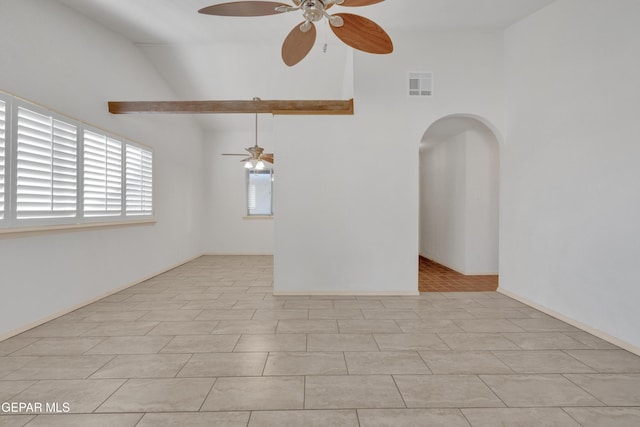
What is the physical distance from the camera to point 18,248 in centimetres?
305

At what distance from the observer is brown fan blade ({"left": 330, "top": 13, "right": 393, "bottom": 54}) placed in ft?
7.42

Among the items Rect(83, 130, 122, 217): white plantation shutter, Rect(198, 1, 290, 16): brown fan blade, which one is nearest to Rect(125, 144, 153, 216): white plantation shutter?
Rect(83, 130, 122, 217): white plantation shutter

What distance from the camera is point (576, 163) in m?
3.31

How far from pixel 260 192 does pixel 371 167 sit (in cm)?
469

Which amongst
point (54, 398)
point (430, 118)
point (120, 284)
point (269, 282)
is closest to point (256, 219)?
point (269, 282)

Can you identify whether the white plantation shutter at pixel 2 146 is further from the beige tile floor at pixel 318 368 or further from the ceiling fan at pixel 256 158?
the ceiling fan at pixel 256 158

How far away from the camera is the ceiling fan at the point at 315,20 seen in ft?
7.06

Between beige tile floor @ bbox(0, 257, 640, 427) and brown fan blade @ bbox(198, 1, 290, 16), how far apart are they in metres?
2.60

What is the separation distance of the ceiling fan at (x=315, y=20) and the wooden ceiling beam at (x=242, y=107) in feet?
5.20

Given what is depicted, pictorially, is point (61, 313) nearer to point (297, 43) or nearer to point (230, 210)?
point (297, 43)

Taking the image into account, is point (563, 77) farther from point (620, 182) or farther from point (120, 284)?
point (120, 284)

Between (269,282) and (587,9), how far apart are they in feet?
17.1

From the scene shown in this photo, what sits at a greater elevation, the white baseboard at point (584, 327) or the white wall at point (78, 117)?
the white wall at point (78, 117)

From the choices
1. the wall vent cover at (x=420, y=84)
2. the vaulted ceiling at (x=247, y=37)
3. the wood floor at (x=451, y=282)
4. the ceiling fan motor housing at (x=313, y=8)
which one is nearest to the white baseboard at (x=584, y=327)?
the wood floor at (x=451, y=282)
